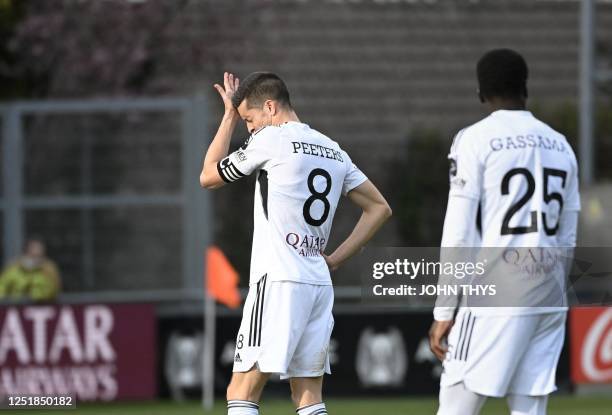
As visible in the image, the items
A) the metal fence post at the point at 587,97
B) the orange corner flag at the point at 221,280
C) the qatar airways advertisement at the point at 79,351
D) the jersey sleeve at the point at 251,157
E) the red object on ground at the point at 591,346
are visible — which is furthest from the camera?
the metal fence post at the point at 587,97

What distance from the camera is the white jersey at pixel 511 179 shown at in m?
6.41

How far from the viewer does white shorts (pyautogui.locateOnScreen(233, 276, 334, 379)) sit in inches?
269

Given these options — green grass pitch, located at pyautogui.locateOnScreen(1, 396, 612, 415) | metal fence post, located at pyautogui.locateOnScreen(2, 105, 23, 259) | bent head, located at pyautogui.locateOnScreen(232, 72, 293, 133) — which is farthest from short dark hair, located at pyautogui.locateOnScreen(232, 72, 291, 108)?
metal fence post, located at pyautogui.locateOnScreen(2, 105, 23, 259)

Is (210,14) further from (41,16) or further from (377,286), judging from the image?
(377,286)

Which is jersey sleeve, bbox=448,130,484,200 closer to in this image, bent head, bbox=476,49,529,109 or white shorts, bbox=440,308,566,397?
bent head, bbox=476,49,529,109

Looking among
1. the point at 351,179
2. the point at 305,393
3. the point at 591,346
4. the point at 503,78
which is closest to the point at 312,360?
the point at 305,393

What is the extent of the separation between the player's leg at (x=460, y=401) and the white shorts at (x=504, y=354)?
0.03 metres

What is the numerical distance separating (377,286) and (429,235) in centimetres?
981

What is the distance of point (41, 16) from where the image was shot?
67.0ft

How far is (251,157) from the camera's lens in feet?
22.7

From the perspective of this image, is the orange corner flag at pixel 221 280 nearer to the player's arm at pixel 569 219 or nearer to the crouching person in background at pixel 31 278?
the crouching person in background at pixel 31 278

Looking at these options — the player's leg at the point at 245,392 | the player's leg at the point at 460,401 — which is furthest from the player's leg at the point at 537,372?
the player's leg at the point at 245,392

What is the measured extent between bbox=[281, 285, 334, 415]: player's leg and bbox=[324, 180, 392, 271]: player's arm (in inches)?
10.3

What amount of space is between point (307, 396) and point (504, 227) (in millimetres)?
1289
